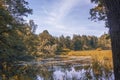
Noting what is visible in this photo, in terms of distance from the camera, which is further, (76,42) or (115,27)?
(76,42)

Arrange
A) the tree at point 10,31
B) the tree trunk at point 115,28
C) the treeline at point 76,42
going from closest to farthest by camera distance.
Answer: the tree trunk at point 115,28 < the tree at point 10,31 < the treeline at point 76,42

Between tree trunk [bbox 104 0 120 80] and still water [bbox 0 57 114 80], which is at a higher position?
tree trunk [bbox 104 0 120 80]

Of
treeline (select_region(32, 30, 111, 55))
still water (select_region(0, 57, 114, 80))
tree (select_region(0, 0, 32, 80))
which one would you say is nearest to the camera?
still water (select_region(0, 57, 114, 80))

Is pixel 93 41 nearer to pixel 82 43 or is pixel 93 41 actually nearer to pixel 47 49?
pixel 82 43

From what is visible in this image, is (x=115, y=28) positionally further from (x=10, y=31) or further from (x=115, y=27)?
(x=10, y=31)

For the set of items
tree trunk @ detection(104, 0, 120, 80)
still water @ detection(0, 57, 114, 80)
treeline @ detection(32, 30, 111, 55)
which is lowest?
still water @ detection(0, 57, 114, 80)

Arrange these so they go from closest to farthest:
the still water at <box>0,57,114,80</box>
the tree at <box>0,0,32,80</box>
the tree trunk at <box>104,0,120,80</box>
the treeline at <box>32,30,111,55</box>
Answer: the tree trunk at <box>104,0,120,80</box>
the still water at <box>0,57,114,80</box>
the tree at <box>0,0,32,80</box>
the treeline at <box>32,30,111,55</box>

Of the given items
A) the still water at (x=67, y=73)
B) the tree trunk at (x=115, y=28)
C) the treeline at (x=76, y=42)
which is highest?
the treeline at (x=76, y=42)

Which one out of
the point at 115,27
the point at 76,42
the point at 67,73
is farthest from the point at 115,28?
the point at 76,42

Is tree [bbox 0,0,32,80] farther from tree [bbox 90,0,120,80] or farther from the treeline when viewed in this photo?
the treeline

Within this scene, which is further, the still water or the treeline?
the treeline

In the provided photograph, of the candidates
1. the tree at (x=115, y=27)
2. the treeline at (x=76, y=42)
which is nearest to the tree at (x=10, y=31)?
the tree at (x=115, y=27)

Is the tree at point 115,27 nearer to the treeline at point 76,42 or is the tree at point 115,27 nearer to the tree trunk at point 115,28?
the tree trunk at point 115,28

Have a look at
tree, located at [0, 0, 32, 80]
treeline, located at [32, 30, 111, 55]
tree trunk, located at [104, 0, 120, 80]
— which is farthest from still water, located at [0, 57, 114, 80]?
treeline, located at [32, 30, 111, 55]
